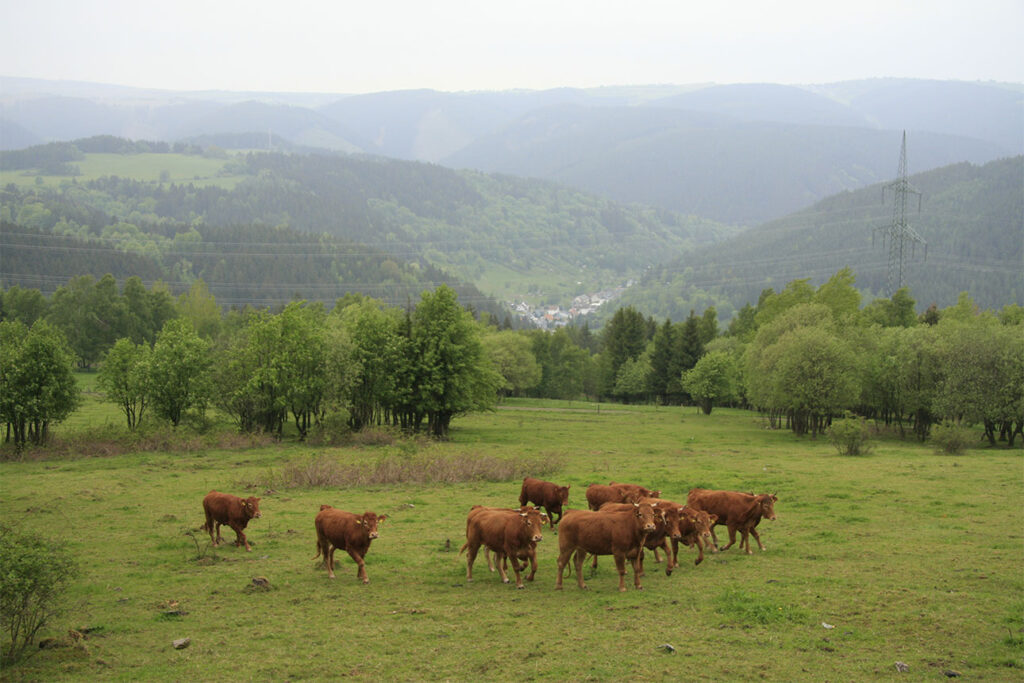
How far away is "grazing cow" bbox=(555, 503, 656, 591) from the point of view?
15.5 metres

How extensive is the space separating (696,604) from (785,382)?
159ft

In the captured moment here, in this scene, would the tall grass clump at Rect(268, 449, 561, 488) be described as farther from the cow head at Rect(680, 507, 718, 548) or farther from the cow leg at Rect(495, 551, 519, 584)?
the cow head at Rect(680, 507, 718, 548)

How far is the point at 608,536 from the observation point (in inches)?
610

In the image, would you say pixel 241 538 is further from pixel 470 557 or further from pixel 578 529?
pixel 578 529

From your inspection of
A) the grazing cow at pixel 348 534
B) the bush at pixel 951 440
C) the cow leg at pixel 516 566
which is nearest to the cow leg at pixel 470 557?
the cow leg at pixel 516 566

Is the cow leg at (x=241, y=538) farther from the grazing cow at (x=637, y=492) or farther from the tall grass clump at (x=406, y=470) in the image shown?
the grazing cow at (x=637, y=492)

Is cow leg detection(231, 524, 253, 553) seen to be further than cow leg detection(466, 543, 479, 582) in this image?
Yes

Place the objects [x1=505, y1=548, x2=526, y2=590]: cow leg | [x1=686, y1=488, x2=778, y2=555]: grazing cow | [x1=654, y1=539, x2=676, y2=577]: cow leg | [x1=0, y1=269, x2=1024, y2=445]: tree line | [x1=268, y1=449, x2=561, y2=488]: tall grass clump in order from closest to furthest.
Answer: [x1=505, y1=548, x2=526, y2=590]: cow leg < [x1=654, y1=539, x2=676, y2=577]: cow leg < [x1=686, y1=488, x2=778, y2=555]: grazing cow < [x1=268, y1=449, x2=561, y2=488]: tall grass clump < [x1=0, y1=269, x2=1024, y2=445]: tree line

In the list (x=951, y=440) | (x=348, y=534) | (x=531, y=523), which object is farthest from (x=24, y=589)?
(x=951, y=440)

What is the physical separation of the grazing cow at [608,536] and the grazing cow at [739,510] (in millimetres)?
3957

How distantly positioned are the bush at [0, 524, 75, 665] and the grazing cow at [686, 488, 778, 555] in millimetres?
14810

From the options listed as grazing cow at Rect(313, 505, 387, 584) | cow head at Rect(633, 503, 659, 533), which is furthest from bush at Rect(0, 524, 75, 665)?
cow head at Rect(633, 503, 659, 533)

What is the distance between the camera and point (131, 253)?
173375mm

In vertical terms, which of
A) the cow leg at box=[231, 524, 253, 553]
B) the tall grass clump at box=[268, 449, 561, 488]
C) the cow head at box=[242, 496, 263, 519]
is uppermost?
the cow head at box=[242, 496, 263, 519]
